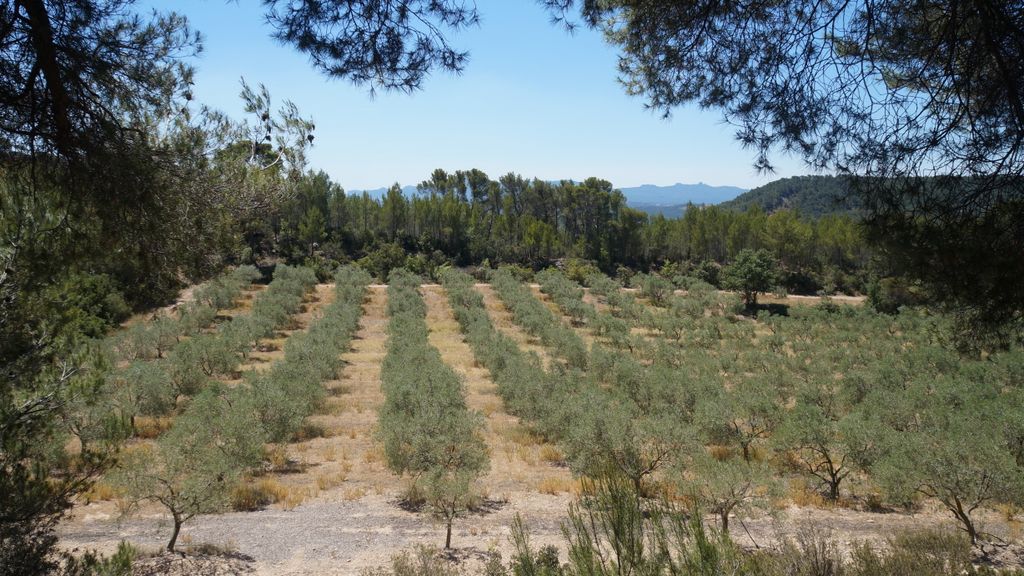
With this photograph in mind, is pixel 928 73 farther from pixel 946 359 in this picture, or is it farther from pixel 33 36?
pixel 946 359

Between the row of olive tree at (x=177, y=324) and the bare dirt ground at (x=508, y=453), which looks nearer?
the bare dirt ground at (x=508, y=453)

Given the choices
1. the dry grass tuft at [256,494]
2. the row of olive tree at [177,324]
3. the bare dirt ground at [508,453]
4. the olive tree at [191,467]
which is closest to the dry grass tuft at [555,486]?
the bare dirt ground at [508,453]

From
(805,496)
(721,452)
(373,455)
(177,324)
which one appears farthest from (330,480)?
(177,324)

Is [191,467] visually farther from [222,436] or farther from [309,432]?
[309,432]

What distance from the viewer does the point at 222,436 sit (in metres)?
13.5

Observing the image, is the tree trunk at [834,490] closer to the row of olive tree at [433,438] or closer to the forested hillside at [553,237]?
the row of olive tree at [433,438]

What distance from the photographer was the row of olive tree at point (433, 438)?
10609 millimetres

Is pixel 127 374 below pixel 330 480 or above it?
above

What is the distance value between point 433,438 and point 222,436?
5284 millimetres

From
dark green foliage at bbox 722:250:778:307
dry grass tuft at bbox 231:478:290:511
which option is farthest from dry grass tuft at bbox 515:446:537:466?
dark green foliage at bbox 722:250:778:307

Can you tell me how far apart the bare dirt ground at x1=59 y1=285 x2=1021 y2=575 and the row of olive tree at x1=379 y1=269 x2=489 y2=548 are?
566 millimetres

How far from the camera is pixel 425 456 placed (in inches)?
503

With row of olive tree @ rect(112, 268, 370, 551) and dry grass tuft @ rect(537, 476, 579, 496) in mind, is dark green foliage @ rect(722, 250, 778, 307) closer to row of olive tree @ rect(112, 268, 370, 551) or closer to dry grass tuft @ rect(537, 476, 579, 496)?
row of olive tree @ rect(112, 268, 370, 551)

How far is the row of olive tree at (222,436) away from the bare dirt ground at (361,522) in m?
0.62
